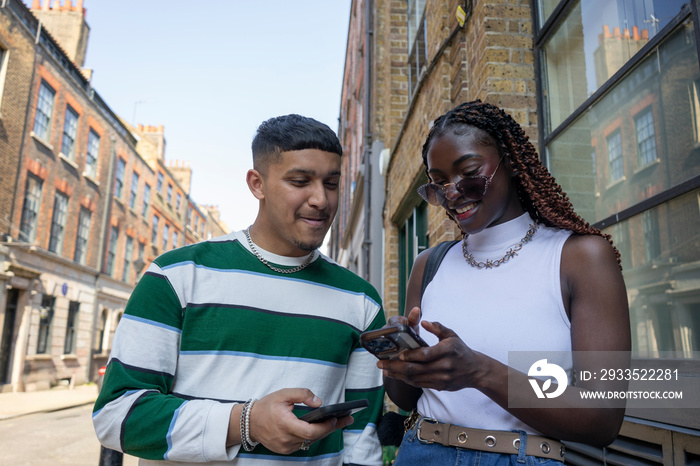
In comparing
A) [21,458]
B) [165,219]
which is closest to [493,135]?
[21,458]

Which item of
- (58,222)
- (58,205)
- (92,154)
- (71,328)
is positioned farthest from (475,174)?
(92,154)

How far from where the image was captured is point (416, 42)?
6.52m

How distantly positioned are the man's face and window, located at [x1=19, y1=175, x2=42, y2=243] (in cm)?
1740

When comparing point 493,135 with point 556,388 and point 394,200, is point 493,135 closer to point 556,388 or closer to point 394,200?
point 556,388

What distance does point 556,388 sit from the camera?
1.28 metres

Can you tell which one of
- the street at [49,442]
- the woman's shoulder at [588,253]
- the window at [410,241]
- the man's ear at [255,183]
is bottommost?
the street at [49,442]

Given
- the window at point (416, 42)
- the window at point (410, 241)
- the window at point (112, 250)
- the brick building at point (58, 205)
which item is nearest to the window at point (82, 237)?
the brick building at point (58, 205)

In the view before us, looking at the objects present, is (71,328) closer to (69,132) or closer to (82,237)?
(82,237)

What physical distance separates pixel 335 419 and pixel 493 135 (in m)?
1.03

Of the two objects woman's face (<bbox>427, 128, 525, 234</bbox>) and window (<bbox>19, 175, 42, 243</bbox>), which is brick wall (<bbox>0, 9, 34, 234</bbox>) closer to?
window (<bbox>19, 175, 42, 243</bbox>)

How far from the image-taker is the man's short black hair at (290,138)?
1833 millimetres

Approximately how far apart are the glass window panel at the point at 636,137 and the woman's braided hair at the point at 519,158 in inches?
27.2

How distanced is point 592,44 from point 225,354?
2534 millimetres

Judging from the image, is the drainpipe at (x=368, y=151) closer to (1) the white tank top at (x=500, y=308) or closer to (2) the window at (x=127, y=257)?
(1) the white tank top at (x=500, y=308)
